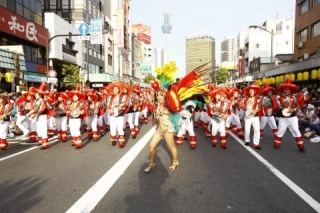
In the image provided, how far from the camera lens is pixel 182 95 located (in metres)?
6.59

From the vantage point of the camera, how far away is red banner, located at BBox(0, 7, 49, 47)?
835 inches

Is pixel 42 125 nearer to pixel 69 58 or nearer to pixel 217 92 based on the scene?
pixel 217 92

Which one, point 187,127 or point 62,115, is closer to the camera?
point 187,127

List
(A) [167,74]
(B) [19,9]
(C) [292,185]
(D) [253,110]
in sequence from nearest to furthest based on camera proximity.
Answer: (C) [292,185] < (A) [167,74] < (D) [253,110] < (B) [19,9]

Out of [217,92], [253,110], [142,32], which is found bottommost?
[253,110]

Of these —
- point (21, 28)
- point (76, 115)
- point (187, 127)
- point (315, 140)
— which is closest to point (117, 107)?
point (76, 115)

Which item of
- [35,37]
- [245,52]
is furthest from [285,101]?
[245,52]

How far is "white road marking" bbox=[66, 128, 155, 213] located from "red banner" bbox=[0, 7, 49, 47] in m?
18.3

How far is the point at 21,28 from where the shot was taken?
23812 millimetres

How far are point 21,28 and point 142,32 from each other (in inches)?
3867

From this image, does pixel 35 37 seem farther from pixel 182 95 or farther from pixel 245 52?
pixel 245 52

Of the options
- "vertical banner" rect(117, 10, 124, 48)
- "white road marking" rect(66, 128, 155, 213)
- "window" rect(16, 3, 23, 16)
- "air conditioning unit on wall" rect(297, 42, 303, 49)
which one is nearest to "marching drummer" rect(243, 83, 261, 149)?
"white road marking" rect(66, 128, 155, 213)

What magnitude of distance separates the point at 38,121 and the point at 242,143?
6250 millimetres

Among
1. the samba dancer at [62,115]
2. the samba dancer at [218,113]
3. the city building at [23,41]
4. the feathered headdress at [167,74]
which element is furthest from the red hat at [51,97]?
the city building at [23,41]
